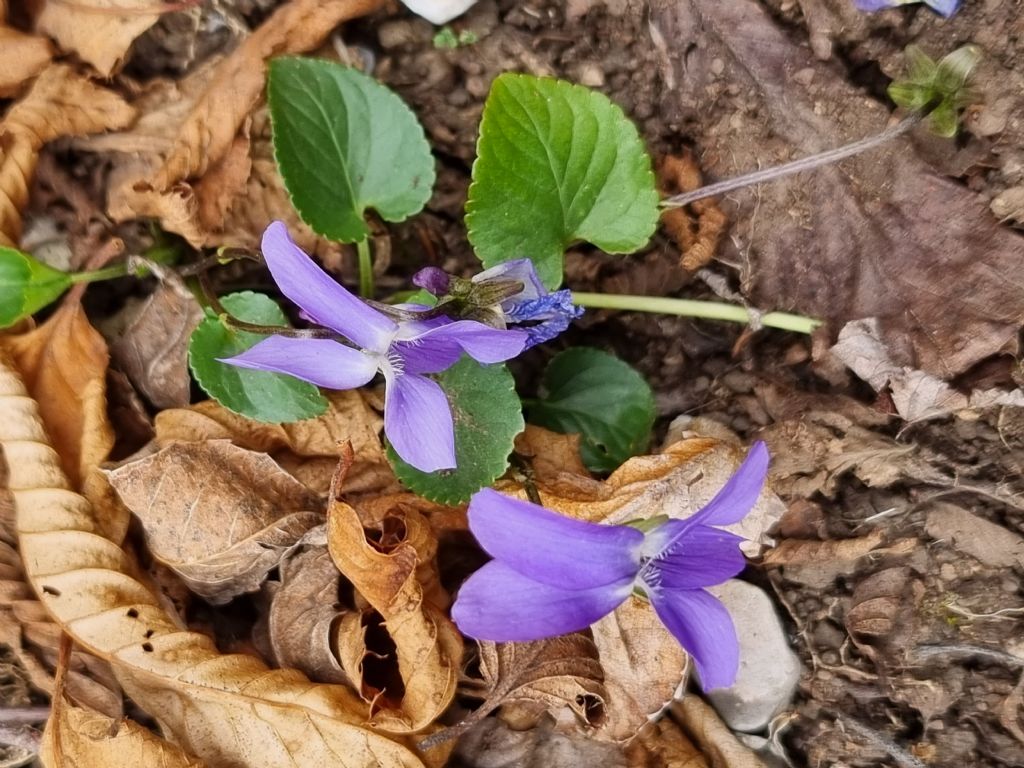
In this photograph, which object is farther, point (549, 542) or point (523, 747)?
point (523, 747)

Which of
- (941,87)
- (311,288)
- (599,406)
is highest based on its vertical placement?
(941,87)

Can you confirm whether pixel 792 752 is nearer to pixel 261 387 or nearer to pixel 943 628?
pixel 943 628

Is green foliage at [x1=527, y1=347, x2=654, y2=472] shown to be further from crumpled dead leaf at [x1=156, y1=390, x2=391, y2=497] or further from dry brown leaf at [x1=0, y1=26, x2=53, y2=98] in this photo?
dry brown leaf at [x1=0, y1=26, x2=53, y2=98]

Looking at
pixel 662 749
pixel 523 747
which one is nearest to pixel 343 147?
pixel 523 747

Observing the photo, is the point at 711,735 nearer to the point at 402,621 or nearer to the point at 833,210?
the point at 402,621

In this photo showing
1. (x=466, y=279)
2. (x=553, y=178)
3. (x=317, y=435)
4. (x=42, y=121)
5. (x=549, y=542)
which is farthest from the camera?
(x=42, y=121)

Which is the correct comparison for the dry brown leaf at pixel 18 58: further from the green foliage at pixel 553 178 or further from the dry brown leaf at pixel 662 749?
the dry brown leaf at pixel 662 749
